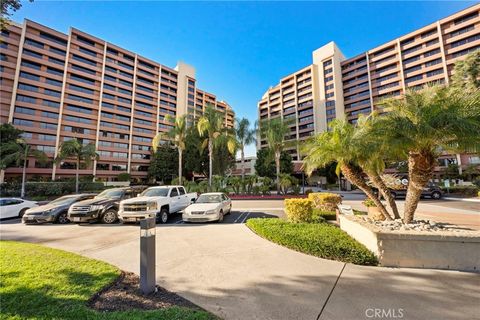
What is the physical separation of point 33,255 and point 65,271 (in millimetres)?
2014

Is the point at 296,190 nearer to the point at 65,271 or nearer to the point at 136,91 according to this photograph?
the point at 65,271

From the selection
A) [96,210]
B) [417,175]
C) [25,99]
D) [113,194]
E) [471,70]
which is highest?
[25,99]

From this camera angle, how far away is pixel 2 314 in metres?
2.96

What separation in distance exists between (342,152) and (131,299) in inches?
289

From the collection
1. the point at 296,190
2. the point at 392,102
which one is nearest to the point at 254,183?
the point at 296,190

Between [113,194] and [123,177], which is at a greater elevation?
[123,177]

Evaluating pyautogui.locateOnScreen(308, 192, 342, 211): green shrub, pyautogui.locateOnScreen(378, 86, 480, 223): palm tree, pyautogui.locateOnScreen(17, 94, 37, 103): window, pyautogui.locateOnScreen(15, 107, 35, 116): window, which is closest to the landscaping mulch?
pyautogui.locateOnScreen(378, 86, 480, 223): palm tree

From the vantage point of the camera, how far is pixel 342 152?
765cm

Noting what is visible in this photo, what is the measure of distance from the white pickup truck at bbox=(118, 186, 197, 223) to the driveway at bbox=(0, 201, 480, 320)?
9.66 ft

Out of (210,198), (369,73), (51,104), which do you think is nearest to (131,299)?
(210,198)

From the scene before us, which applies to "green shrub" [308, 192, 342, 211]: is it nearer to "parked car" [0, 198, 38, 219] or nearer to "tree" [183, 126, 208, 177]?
"parked car" [0, 198, 38, 219]

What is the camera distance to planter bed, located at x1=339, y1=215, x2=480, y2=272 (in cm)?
467

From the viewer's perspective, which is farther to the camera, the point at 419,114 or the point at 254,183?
the point at 254,183

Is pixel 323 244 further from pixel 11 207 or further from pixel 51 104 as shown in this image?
pixel 51 104
